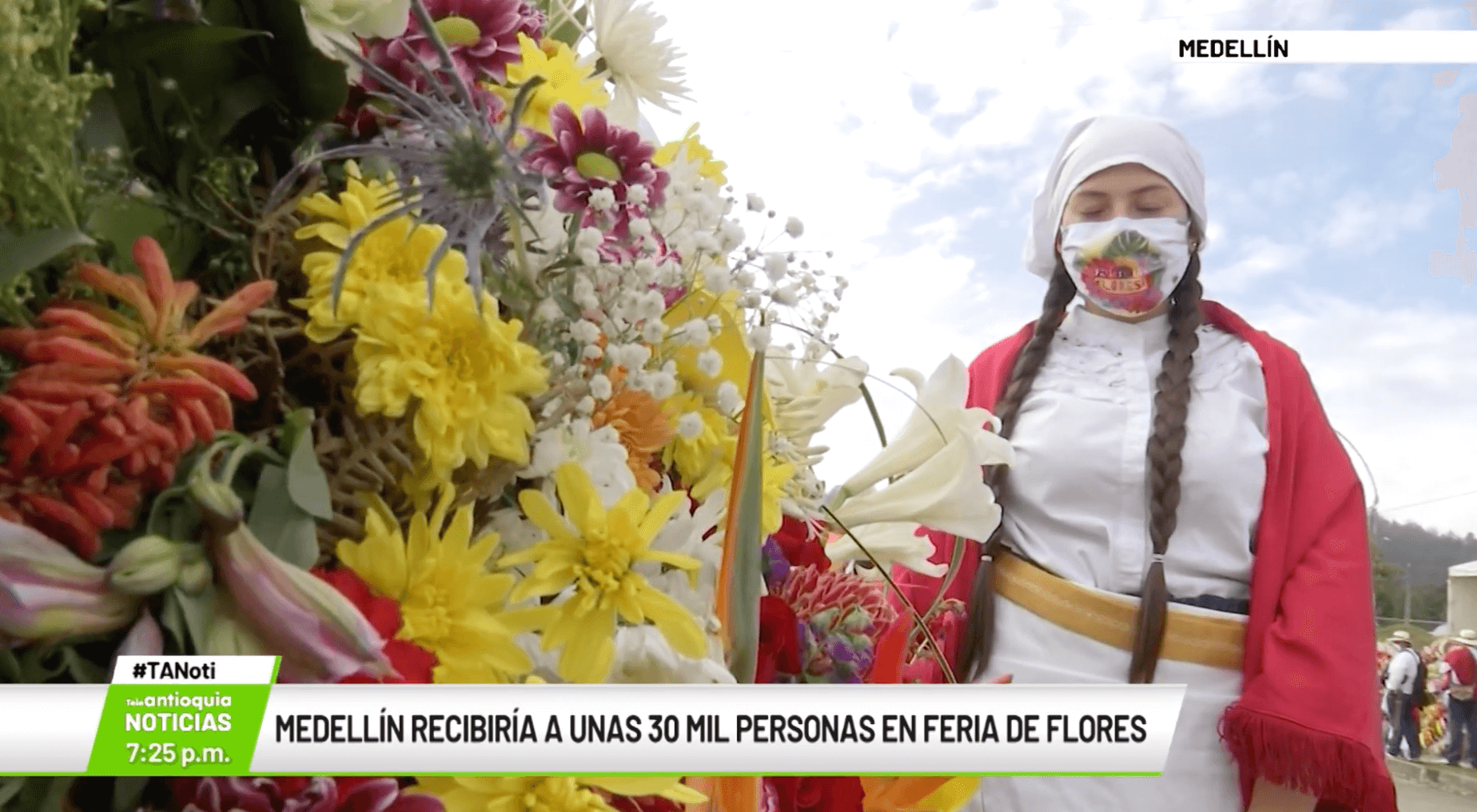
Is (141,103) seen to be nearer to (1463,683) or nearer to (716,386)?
(716,386)

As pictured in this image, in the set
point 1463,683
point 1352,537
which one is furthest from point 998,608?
point 1463,683

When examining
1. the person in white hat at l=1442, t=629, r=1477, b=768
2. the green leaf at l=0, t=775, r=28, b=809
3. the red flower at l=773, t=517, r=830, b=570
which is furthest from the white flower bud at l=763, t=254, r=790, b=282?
the person in white hat at l=1442, t=629, r=1477, b=768

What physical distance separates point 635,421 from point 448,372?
74 millimetres

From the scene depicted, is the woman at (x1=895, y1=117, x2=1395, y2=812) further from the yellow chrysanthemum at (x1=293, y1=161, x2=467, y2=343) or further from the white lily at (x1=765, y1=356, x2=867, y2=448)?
the yellow chrysanthemum at (x1=293, y1=161, x2=467, y2=343)

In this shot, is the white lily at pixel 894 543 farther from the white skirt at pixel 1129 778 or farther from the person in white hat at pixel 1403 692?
the person in white hat at pixel 1403 692

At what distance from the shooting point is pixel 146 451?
20 cm

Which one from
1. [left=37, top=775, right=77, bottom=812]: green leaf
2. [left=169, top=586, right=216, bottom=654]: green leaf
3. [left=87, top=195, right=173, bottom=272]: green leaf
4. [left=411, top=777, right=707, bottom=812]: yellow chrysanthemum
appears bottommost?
[left=37, top=775, right=77, bottom=812]: green leaf

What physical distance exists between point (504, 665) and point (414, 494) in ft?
0.15

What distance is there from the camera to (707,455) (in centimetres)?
33

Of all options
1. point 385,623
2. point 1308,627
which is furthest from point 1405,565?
point 385,623

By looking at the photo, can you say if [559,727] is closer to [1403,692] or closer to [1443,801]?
[1403,692]

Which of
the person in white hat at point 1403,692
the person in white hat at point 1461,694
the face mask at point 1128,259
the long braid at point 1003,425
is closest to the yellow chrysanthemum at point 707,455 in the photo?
the long braid at point 1003,425

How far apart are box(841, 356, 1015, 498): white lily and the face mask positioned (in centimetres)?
74

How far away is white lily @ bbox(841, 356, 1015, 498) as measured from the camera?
35cm
